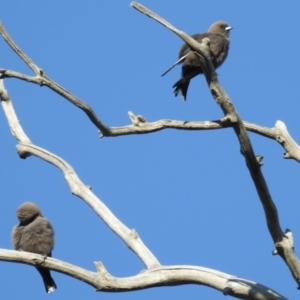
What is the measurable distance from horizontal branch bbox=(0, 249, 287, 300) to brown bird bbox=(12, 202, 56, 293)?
1.80 meters

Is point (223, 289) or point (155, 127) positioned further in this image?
point (155, 127)

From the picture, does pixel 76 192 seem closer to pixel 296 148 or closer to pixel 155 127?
pixel 155 127

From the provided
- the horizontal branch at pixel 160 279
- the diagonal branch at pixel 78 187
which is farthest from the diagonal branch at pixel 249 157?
the diagonal branch at pixel 78 187

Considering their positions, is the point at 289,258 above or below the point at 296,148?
below

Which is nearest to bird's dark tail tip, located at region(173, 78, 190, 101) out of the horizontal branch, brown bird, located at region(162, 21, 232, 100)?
brown bird, located at region(162, 21, 232, 100)

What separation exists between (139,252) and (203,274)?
0.64 m

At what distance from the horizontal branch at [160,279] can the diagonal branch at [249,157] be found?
0.88 ft

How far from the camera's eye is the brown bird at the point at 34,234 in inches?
277

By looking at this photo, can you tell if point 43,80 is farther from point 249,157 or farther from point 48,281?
point 48,281

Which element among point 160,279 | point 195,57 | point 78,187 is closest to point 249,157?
point 160,279

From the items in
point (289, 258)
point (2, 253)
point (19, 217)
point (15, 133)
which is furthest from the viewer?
point (19, 217)

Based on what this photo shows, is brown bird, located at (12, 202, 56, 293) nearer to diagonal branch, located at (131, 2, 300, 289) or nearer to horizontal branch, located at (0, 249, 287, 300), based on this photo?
horizontal branch, located at (0, 249, 287, 300)

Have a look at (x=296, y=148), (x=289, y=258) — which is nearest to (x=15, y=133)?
(x=296, y=148)

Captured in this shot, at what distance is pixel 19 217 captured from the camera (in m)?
7.34
